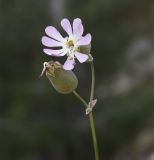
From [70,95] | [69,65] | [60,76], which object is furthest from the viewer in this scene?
[70,95]

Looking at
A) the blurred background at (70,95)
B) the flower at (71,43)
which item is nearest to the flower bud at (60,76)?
the flower at (71,43)

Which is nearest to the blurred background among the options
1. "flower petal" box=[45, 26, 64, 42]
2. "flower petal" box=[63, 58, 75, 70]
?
"flower petal" box=[45, 26, 64, 42]

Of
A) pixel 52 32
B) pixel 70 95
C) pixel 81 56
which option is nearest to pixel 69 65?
pixel 81 56

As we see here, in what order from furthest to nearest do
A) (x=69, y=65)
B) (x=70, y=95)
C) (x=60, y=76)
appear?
(x=70, y=95), (x=60, y=76), (x=69, y=65)

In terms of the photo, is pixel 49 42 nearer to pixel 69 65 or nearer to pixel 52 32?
pixel 52 32

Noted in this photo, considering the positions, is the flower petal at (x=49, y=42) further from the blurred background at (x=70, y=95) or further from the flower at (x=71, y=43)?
the blurred background at (x=70, y=95)

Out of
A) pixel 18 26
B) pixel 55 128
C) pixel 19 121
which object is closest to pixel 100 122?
pixel 55 128
